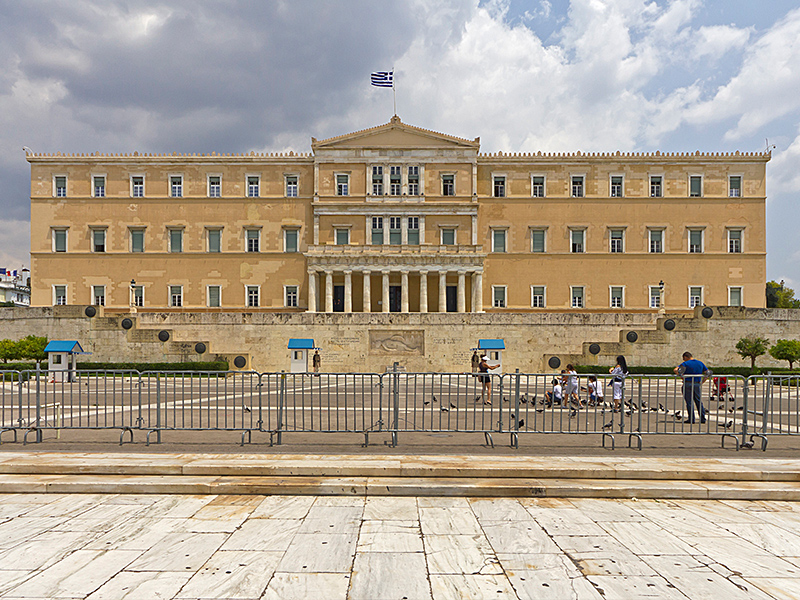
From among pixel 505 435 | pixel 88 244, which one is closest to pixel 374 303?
pixel 88 244

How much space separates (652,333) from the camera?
29469 millimetres

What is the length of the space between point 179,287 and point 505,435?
38187 millimetres

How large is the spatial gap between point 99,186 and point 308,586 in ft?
154

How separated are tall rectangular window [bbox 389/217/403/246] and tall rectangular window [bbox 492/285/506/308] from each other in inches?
360

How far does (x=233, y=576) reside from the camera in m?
4.38

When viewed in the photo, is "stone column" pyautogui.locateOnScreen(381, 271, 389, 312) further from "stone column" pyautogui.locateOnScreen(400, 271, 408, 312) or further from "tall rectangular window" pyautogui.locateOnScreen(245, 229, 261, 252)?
"tall rectangular window" pyautogui.locateOnScreen(245, 229, 261, 252)

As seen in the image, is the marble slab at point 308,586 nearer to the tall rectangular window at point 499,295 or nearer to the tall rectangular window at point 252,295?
the tall rectangular window at point 499,295

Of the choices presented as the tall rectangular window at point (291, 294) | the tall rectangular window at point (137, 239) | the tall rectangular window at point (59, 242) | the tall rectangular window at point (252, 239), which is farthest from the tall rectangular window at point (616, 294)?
the tall rectangular window at point (59, 242)

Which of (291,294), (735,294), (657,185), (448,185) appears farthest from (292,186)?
(735,294)

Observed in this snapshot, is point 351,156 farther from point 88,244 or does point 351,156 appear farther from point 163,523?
point 163,523

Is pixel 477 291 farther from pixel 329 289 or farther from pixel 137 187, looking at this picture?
pixel 137 187

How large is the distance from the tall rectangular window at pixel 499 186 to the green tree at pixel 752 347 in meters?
21.4

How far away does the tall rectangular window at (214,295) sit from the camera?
42.0 m

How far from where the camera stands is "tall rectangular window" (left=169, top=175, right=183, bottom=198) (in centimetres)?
4231
